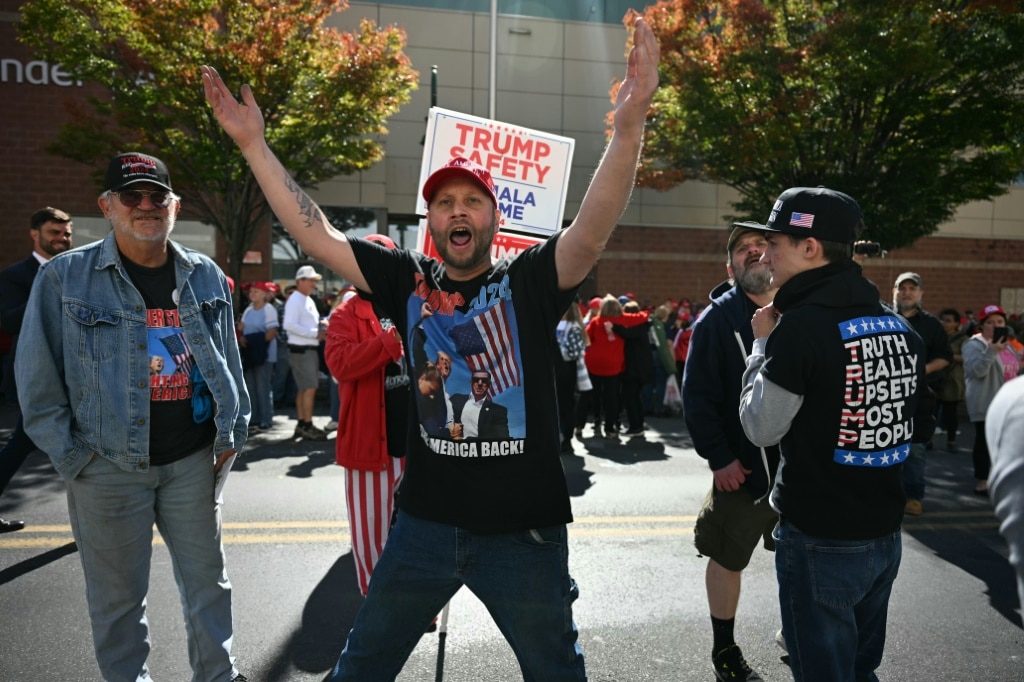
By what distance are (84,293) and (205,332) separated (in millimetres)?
452

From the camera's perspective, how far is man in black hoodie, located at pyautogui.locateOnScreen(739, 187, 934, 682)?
2518mm

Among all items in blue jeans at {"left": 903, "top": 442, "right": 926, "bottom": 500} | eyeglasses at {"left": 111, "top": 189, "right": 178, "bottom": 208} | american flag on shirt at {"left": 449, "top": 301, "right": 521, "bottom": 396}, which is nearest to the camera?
american flag on shirt at {"left": 449, "top": 301, "right": 521, "bottom": 396}

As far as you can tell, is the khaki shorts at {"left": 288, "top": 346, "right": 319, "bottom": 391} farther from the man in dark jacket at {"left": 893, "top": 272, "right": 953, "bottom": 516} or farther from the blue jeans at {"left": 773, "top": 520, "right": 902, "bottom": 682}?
the blue jeans at {"left": 773, "top": 520, "right": 902, "bottom": 682}

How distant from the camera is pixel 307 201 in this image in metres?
2.58

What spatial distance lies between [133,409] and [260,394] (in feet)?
24.4

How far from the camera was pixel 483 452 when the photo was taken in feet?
7.84

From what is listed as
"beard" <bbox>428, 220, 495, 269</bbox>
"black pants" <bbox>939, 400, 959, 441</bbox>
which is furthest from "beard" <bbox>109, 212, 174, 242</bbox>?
"black pants" <bbox>939, 400, 959, 441</bbox>

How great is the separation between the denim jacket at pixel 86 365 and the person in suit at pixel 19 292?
2113 mm

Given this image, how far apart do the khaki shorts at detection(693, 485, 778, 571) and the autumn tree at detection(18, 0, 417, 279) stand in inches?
464

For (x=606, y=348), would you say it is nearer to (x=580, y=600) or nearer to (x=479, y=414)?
(x=580, y=600)

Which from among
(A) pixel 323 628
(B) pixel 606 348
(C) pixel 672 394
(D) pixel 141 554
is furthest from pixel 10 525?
(C) pixel 672 394

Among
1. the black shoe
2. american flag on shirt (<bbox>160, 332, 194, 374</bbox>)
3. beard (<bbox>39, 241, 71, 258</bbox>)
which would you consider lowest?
the black shoe

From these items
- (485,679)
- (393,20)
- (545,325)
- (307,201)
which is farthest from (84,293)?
(393,20)

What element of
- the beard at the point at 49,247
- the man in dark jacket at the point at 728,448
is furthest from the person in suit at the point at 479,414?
the beard at the point at 49,247
